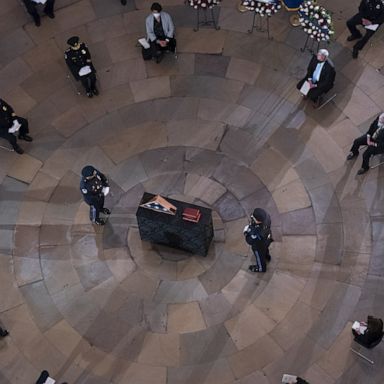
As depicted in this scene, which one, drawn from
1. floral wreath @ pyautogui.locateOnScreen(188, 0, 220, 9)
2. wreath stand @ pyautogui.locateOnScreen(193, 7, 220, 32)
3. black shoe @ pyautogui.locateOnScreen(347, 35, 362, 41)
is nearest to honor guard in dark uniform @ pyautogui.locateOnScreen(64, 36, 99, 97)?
floral wreath @ pyautogui.locateOnScreen(188, 0, 220, 9)

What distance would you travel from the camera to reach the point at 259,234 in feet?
42.4

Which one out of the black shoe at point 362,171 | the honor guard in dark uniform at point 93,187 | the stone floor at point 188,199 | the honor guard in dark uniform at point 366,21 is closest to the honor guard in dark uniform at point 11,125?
the stone floor at point 188,199

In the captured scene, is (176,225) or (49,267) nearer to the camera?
(176,225)

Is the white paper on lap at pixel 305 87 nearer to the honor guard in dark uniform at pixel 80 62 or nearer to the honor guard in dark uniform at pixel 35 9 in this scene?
the honor guard in dark uniform at pixel 80 62

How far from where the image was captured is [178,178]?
15.7 meters

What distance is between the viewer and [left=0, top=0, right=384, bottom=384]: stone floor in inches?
535

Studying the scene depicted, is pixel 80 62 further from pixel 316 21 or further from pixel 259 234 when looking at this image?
pixel 259 234

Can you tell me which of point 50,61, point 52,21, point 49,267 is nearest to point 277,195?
point 49,267

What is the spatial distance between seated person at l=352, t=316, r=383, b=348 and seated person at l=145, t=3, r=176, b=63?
932 centimetres

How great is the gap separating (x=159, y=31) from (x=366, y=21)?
5.89 meters

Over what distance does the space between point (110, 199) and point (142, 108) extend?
302cm

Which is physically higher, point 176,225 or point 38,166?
point 38,166

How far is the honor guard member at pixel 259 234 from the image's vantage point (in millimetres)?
12742

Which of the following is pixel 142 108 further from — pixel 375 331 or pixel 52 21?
pixel 375 331
